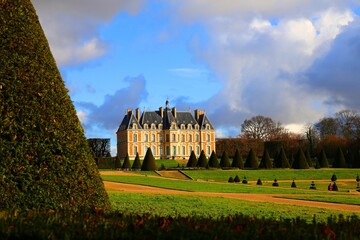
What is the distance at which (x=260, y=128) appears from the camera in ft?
238

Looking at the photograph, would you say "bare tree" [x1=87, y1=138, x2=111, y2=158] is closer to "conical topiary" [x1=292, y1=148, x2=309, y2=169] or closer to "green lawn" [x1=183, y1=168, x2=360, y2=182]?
"green lawn" [x1=183, y1=168, x2=360, y2=182]

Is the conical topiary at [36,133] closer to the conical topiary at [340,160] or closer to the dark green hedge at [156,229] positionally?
the dark green hedge at [156,229]

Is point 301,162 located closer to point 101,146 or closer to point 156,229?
point 101,146

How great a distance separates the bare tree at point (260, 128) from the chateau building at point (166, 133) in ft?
21.3

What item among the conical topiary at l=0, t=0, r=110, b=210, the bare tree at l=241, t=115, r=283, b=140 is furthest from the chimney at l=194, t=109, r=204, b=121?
the conical topiary at l=0, t=0, r=110, b=210

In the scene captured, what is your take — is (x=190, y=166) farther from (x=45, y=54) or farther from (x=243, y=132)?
(x=45, y=54)

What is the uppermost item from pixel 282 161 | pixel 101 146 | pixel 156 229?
pixel 101 146

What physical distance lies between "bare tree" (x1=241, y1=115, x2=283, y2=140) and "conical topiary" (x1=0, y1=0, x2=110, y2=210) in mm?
67149

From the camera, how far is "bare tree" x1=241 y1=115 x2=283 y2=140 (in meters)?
72.4

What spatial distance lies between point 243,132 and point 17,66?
224 ft

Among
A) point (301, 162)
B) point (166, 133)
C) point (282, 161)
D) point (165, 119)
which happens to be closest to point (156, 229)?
point (301, 162)

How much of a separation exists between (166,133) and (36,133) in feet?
204

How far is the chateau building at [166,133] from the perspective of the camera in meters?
67.1

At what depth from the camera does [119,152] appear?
71875 millimetres
